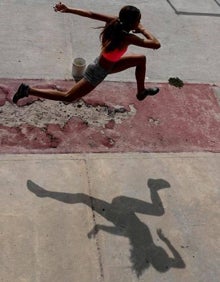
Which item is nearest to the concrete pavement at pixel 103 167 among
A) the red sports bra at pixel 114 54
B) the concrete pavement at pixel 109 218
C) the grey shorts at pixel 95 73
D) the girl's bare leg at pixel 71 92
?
the concrete pavement at pixel 109 218

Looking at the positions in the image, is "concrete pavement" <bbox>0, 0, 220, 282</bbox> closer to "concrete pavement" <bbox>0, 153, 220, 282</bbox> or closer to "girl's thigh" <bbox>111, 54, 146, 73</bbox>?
"concrete pavement" <bbox>0, 153, 220, 282</bbox>

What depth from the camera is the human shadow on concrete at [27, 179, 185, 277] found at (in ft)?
15.1

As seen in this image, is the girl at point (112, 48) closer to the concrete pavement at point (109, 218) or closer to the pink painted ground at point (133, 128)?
the pink painted ground at point (133, 128)

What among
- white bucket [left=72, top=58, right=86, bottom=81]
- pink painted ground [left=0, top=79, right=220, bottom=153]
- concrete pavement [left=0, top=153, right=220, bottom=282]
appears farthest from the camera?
white bucket [left=72, top=58, right=86, bottom=81]

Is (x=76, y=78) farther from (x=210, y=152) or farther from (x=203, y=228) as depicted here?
(x=203, y=228)

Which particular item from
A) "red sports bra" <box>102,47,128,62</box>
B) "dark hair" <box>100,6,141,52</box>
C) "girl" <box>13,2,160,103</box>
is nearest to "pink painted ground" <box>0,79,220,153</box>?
"girl" <box>13,2,160,103</box>

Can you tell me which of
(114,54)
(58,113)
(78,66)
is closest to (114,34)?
(114,54)

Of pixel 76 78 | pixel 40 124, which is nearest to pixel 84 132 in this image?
Result: pixel 40 124

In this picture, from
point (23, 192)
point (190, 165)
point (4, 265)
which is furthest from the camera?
point (190, 165)

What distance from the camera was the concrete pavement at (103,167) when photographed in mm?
4527

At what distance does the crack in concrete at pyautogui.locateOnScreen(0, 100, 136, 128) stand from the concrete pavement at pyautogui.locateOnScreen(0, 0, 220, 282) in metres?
0.02

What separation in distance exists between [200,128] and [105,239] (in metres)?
2.56

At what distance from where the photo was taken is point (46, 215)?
15.6ft

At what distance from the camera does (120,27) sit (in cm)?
466
